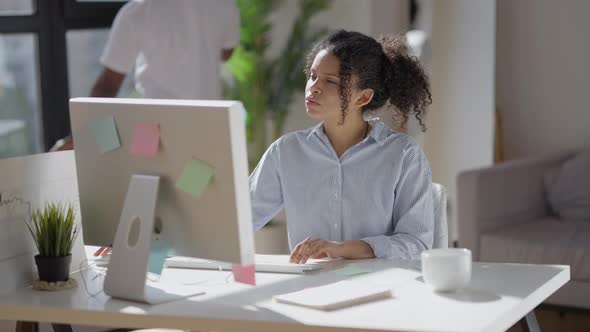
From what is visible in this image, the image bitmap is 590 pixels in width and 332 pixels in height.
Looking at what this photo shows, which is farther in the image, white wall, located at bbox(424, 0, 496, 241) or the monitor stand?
white wall, located at bbox(424, 0, 496, 241)

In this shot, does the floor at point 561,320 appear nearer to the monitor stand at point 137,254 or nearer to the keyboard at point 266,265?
the keyboard at point 266,265

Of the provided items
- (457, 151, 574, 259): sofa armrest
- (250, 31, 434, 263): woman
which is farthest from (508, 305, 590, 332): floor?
(250, 31, 434, 263): woman

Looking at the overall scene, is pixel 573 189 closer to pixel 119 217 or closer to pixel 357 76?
pixel 357 76

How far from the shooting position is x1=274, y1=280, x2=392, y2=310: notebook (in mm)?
2117

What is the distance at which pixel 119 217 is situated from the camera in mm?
2428

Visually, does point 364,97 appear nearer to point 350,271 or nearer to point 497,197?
point 350,271

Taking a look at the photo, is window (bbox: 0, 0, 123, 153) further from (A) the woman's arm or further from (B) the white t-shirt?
(A) the woman's arm

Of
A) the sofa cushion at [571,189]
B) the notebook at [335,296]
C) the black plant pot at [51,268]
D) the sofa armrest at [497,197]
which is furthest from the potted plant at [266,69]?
the notebook at [335,296]

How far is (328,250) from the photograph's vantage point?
2.60 m

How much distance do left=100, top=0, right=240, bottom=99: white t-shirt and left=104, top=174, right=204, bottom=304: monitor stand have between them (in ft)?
7.50

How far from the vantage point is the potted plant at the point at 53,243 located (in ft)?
7.85

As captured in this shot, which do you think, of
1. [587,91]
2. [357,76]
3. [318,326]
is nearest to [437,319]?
[318,326]

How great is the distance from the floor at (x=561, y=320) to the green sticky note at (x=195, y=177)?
2.40 metres

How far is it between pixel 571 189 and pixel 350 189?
2.27 meters
